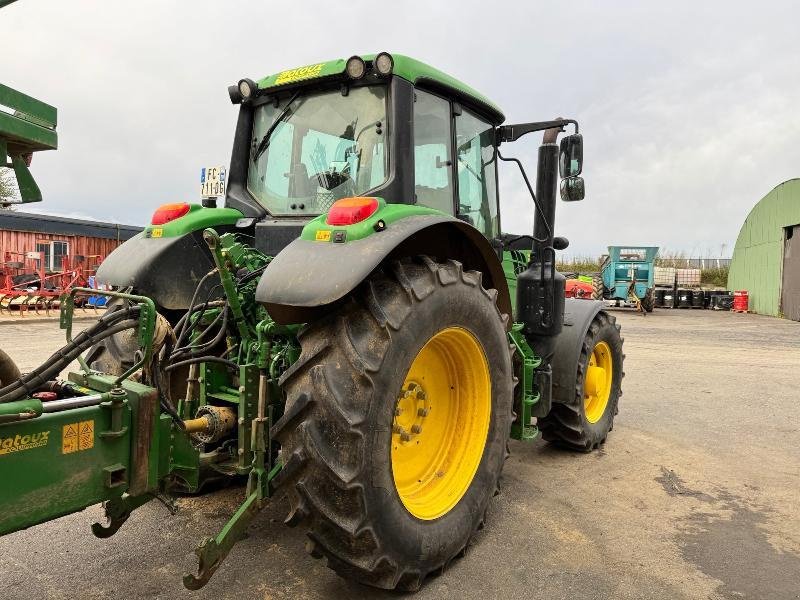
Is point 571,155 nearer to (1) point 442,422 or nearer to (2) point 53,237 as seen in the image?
(1) point 442,422

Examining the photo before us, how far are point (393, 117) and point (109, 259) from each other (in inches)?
72.3

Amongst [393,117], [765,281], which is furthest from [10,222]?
[765,281]

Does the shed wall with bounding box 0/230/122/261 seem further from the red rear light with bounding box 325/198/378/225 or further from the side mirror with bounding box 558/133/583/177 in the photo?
the red rear light with bounding box 325/198/378/225

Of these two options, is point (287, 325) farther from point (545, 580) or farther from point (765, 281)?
point (765, 281)

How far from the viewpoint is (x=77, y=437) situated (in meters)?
1.91

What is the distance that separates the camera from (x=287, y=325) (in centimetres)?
263

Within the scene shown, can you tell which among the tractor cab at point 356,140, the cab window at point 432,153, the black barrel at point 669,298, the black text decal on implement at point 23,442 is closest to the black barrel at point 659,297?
the black barrel at point 669,298

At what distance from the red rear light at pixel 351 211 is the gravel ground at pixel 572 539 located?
1.60m

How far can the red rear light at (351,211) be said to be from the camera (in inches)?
99.1

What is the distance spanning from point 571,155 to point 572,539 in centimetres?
234

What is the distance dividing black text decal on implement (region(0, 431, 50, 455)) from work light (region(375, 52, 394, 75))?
220cm

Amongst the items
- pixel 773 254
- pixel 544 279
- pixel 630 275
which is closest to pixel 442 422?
pixel 544 279

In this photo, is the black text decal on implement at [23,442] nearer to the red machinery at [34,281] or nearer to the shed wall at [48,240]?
the red machinery at [34,281]

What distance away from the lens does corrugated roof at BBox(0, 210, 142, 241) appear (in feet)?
67.3
